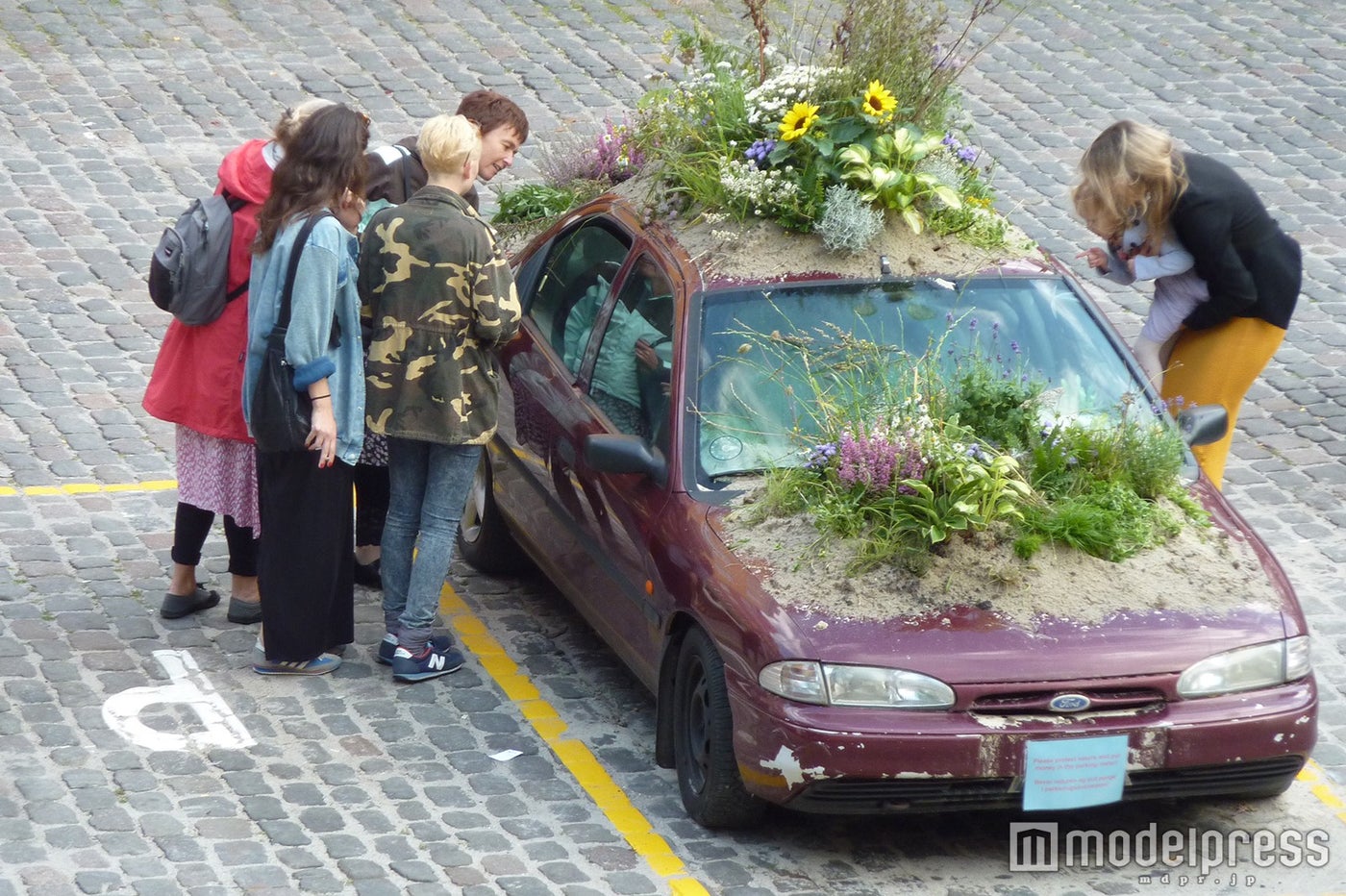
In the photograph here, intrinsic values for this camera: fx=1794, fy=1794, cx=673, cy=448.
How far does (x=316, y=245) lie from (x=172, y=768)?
1763 mm

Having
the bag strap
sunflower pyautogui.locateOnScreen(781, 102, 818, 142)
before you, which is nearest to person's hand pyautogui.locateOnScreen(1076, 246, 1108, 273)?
sunflower pyautogui.locateOnScreen(781, 102, 818, 142)

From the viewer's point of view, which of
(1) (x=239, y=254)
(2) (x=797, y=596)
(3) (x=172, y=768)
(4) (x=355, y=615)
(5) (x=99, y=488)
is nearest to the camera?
(2) (x=797, y=596)

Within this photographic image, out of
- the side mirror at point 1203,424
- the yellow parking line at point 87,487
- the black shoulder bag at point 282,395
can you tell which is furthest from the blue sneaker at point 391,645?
the side mirror at point 1203,424

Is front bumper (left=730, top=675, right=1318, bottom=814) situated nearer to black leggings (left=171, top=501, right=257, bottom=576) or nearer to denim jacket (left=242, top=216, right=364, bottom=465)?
denim jacket (left=242, top=216, right=364, bottom=465)

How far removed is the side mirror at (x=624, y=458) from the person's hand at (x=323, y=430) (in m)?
0.91

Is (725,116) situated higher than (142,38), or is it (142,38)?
(725,116)

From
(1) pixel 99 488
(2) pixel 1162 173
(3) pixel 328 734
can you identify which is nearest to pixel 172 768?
(3) pixel 328 734

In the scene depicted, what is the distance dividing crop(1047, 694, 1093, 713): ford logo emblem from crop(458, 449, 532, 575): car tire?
2919 mm

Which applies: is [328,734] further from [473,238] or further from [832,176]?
[832,176]

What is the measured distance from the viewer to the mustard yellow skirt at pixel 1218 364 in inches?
277

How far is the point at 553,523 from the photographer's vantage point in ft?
21.8

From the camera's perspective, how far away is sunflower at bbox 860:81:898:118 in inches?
253

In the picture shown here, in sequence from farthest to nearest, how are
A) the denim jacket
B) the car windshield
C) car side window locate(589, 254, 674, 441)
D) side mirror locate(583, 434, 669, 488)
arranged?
car side window locate(589, 254, 674, 441) < the denim jacket < the car windshield < side mirror locate(583, 434, 669, 488)

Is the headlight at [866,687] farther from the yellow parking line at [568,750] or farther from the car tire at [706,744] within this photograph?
the yellow parking line at [568,750]
